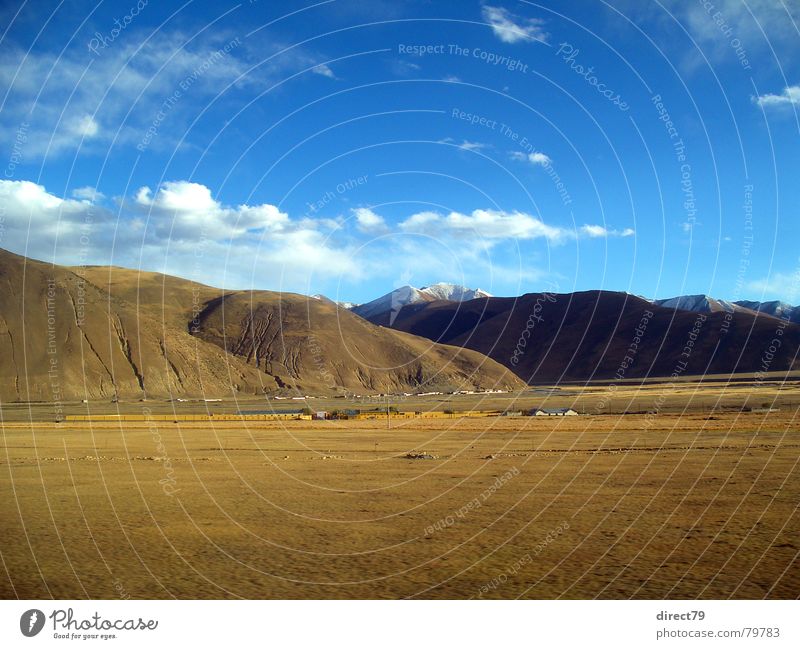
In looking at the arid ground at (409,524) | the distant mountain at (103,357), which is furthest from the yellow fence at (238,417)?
the arid ground at (409,524)

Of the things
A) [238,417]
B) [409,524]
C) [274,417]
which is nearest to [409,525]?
[409,524]

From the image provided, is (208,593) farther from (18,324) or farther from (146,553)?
(18,324)

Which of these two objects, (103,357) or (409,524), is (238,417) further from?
(409,524)

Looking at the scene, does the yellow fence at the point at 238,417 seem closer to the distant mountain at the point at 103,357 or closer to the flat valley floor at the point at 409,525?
the distant mountain at the point at 103,357

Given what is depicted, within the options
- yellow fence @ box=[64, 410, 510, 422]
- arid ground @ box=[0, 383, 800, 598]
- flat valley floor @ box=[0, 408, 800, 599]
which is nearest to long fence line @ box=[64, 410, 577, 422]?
yellow fence @ box=[64, 410, 510, 422]

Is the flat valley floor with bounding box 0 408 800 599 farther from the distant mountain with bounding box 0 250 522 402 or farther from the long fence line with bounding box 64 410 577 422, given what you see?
the distant mountain with bounding box 0 250 522 402
